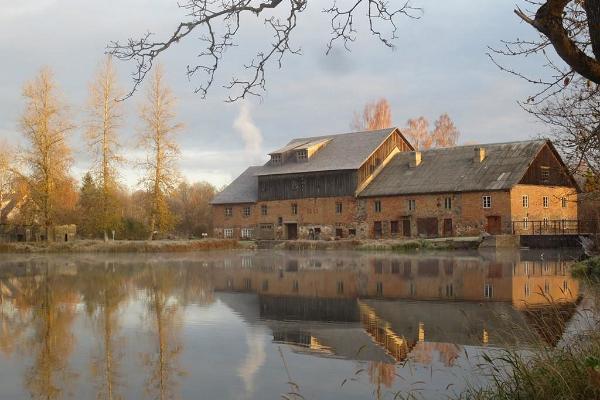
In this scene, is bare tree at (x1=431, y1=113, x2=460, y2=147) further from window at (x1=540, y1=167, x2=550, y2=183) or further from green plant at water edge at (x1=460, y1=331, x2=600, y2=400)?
green plant at water edge at (x1=460, y1=331, x2=600, y2=400)

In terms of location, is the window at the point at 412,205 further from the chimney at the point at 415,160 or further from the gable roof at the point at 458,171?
the chimney at the point at 415,160

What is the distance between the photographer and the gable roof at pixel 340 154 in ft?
171

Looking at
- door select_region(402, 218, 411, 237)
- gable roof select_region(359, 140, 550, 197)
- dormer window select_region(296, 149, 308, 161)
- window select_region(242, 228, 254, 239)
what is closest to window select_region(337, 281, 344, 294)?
gable roof select_region(359, 140, 550, 197)

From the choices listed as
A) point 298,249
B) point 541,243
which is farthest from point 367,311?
point 298,249

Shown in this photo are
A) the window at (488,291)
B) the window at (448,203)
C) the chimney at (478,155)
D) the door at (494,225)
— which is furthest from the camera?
the chimney at (478,155)

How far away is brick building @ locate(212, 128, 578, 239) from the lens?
145 ft

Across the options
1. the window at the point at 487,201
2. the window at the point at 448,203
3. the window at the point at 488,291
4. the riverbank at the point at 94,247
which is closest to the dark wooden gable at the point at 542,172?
the window at the point at 487,201

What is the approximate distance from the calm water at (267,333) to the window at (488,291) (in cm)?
2

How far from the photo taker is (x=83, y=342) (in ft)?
30.2

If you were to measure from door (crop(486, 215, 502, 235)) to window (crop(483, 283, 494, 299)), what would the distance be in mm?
28510

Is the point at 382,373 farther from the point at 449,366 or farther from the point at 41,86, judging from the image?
the point at 41,86

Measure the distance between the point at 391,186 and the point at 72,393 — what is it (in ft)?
145

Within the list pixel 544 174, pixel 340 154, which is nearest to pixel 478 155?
pixel 544 174

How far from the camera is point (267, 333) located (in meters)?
9.95
